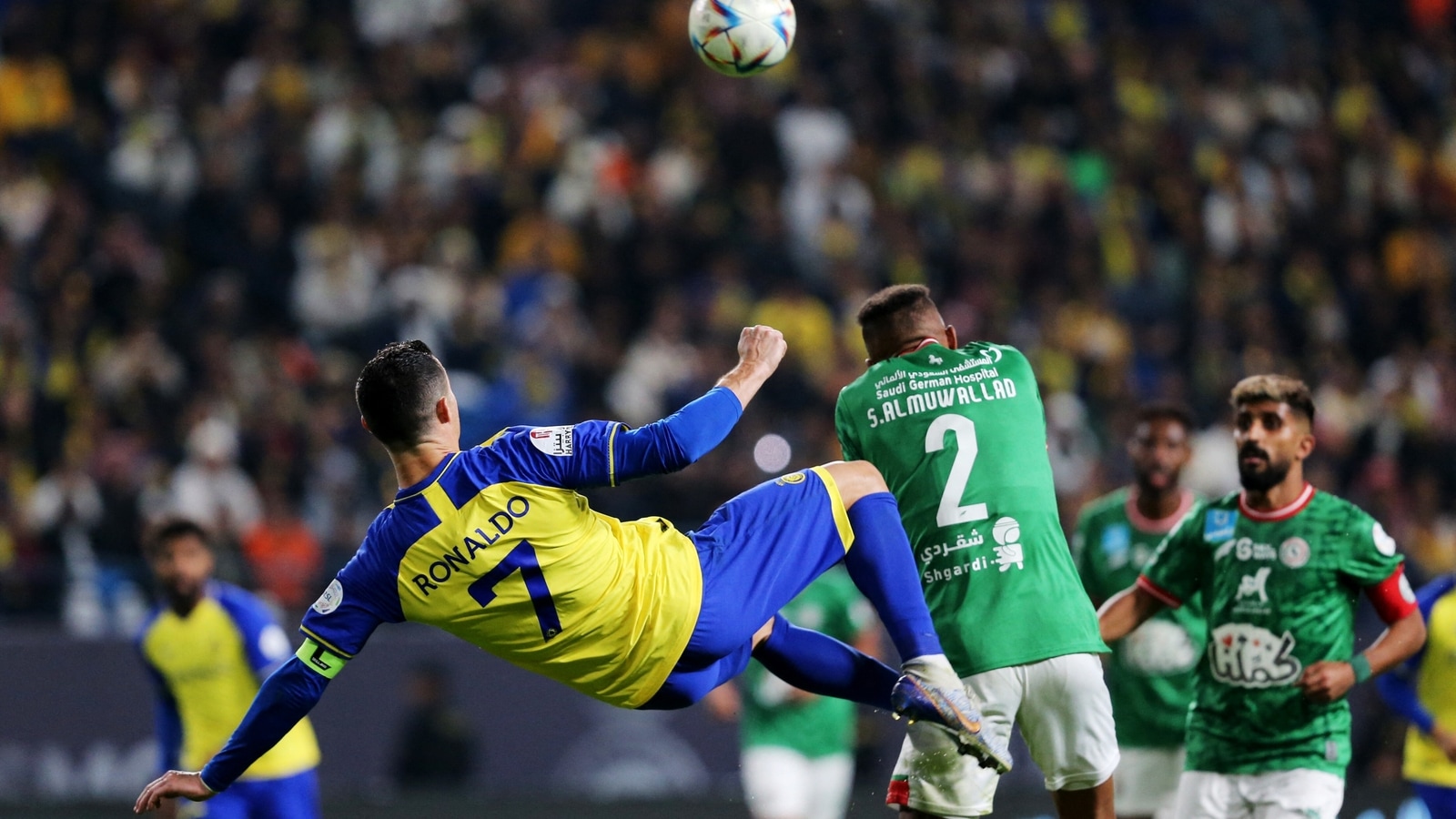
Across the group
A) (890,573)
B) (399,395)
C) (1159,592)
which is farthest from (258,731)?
(1159,592)

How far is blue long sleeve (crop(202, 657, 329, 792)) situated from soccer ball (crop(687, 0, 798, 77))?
121 inches

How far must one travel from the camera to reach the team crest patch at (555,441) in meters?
5.60

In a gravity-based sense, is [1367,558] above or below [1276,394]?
below

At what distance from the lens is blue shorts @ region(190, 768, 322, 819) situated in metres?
8.65

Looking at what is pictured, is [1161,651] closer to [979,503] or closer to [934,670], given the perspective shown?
[979,503]

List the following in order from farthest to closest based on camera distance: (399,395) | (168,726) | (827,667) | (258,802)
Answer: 1. (168,726)
2. (258,802)
3. (827,667)
4. (399,395)

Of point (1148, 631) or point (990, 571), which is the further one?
point (1148, 631)

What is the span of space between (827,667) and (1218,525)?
5.58 ft

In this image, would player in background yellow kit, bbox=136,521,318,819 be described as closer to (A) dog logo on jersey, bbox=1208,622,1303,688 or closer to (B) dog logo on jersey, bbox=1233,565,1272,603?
(A) dog logo on jersey, bbox=1208,622,1303,688

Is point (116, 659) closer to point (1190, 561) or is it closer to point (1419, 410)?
point (1190, 561)

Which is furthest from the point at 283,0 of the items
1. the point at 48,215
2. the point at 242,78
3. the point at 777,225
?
the point at 777,225

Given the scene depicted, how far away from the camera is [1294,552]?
651cm

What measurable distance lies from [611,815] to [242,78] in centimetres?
777

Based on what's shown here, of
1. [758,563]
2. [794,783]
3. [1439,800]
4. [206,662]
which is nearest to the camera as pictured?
[758,563]
